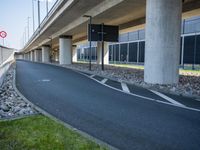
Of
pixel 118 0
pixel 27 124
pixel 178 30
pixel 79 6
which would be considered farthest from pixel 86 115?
pixel 79 6

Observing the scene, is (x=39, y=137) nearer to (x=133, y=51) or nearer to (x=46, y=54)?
(x=133, y=51)

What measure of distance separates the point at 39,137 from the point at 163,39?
9382 mm

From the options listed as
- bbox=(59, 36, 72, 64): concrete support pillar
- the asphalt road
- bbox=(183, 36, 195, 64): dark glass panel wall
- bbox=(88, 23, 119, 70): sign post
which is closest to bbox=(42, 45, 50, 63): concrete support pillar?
bbox=(59, 36, 72, 64): concrete support pillar

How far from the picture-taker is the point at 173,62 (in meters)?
12.8

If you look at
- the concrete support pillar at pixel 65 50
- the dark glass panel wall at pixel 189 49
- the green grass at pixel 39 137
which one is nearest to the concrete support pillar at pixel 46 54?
the concrete support pillar at pixel 65 50

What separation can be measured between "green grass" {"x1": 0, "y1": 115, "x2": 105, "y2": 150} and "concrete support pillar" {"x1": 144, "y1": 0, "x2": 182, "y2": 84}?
26.6 feet

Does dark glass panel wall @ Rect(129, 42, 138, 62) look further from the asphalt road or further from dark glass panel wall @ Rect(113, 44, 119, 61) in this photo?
the asphalt road

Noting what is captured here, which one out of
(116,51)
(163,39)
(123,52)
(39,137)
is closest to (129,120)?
(39,137)

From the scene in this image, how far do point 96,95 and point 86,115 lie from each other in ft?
10.7

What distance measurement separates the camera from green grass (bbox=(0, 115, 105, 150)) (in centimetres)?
431

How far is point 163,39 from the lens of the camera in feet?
40.5

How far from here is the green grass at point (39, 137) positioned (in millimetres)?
4312

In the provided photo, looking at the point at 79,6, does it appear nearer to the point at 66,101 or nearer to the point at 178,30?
the point at 178,30

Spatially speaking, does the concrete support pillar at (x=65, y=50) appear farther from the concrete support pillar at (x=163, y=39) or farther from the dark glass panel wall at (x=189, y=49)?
the concrete support pillar at (x=163, y=39)
